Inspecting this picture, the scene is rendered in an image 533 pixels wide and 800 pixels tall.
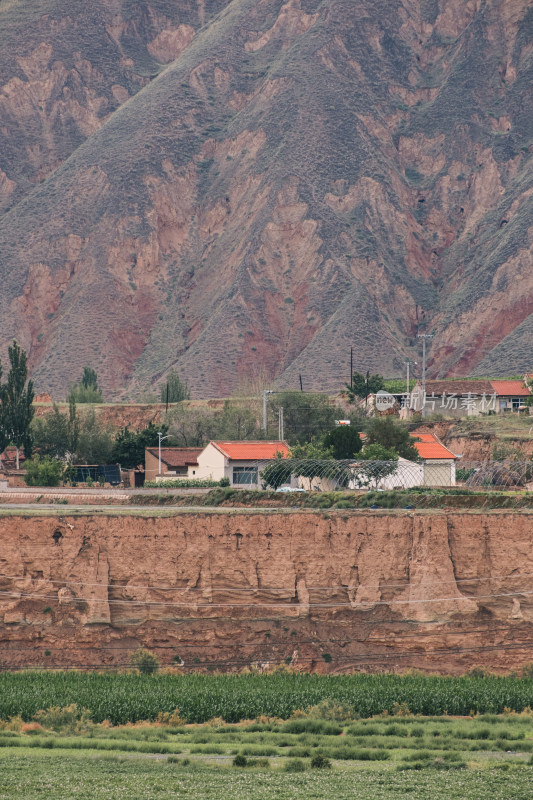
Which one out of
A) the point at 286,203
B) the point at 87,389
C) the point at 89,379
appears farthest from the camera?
the point at 286,203

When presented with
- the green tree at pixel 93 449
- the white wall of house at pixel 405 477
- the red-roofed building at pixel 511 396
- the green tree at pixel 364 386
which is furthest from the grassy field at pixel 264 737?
the green tree at pixel 364 386

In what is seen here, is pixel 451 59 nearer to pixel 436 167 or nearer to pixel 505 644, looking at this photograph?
pixel 436 167

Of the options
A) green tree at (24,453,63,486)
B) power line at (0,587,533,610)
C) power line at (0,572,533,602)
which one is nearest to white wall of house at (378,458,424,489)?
power line at (0,572,533,602)

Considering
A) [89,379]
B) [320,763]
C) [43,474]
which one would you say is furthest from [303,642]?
[89,379]

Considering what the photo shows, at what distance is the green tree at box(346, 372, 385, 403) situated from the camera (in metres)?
92.6

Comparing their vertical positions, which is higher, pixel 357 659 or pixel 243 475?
pixel 243 475

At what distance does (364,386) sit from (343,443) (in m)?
34.1

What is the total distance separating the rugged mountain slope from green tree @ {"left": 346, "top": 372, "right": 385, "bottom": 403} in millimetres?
A: 16278

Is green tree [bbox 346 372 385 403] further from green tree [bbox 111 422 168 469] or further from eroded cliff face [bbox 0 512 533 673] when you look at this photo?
eroded cliff face [bbox 0 512 533 673]

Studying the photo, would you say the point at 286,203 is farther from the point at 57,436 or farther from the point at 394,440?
the point at 394,440

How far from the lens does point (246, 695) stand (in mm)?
32375

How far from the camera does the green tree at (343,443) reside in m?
60.6

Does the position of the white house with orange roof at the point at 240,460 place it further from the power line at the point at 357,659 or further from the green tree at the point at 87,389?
the green tree at the point at 87,389

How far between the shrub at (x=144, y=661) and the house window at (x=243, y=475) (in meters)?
22.2
